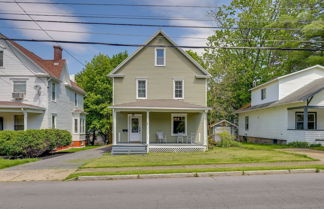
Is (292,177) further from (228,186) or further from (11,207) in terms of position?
(11,207)

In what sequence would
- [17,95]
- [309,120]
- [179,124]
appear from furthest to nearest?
[309,120], [17,95], [179,124]

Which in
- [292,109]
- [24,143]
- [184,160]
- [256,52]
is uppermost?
[256,52]

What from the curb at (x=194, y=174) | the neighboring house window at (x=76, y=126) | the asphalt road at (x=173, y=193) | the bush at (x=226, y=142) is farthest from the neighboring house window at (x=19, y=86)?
the bush at (x=226, y=142)

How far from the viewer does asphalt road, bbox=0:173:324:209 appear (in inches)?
227

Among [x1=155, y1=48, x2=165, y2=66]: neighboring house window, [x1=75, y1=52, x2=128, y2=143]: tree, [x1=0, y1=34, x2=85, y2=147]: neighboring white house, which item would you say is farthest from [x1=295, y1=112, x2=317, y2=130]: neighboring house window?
[x1=0, y1=34, x2=85, y2=147]: neighboring white house

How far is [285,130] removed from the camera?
2050cm

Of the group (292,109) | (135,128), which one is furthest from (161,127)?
(292,109)

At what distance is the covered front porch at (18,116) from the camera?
1784 cm

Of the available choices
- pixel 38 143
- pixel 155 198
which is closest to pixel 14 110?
pixel 38 143

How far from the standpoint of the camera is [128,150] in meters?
15.9

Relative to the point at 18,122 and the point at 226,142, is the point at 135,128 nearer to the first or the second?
the point at 226,142

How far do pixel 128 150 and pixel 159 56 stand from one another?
316 inches

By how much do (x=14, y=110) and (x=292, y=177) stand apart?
18.7m

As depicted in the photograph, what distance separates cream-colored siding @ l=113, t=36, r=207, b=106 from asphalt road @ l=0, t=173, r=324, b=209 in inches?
432
